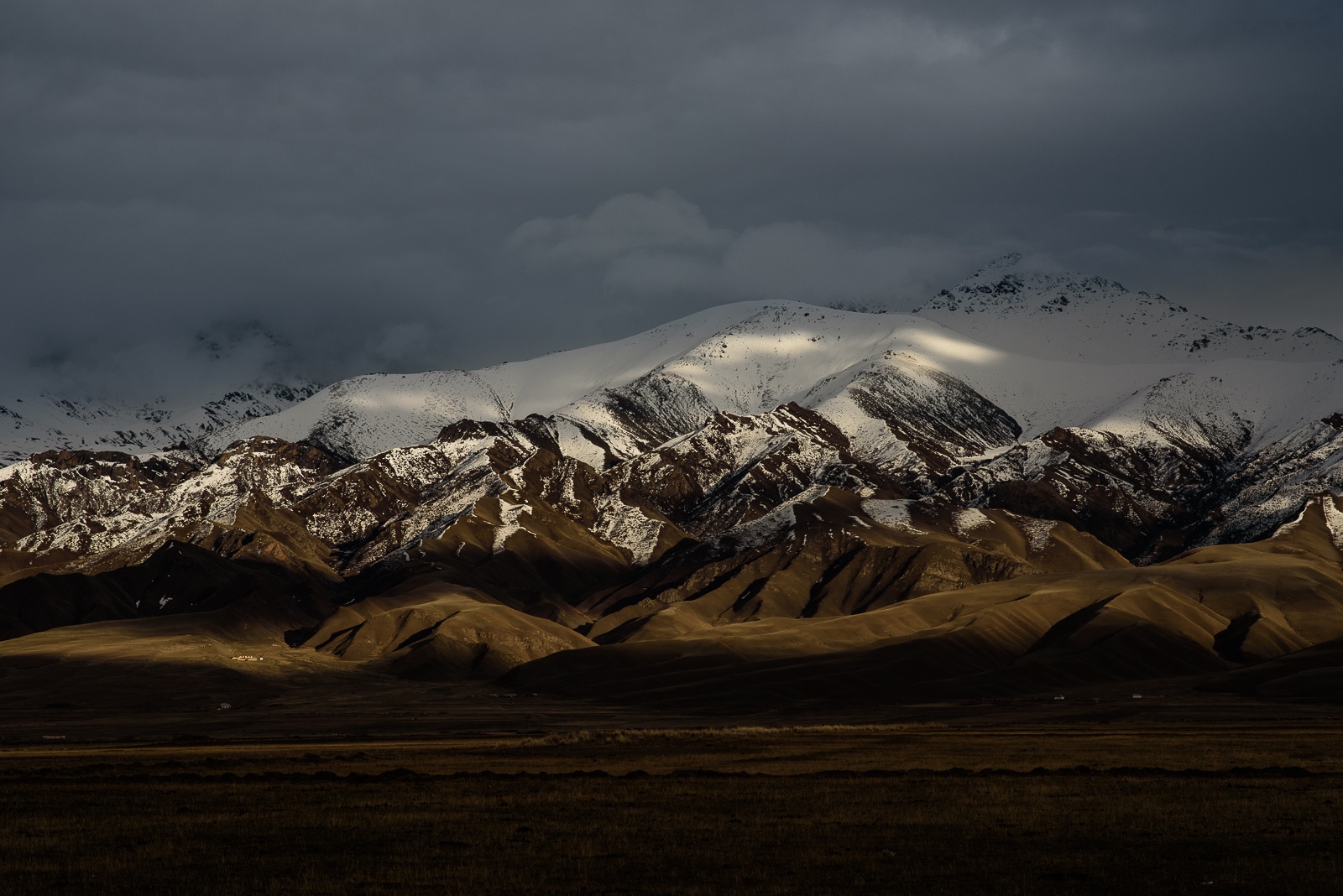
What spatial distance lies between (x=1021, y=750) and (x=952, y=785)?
1090 inches

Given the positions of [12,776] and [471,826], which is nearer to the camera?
[471,826]

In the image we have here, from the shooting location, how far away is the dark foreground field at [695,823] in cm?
4647

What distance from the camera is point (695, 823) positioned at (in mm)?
59156

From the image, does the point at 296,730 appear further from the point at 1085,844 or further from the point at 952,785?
the point at 1085,844

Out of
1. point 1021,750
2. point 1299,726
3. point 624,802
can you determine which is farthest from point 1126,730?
point 624,802

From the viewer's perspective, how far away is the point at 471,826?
5894 cm

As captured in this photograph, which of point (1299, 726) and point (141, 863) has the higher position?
point (141, 863)

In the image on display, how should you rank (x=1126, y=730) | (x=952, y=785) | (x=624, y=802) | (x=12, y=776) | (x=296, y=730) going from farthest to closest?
(x=296, y=730) < (x=1126, y=730) < (x=12, y=776) < (x=952, y=785) < (x=624, y=802)

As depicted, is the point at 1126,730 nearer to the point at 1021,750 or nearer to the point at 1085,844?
the point at 1021,750

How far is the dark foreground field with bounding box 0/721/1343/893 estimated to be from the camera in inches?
1829

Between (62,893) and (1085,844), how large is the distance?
32.6 metres

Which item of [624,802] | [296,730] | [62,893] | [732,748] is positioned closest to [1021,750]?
[732,748]

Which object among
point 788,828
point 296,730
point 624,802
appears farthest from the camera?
point 296,730

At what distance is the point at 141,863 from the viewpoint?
50375 millimetres
